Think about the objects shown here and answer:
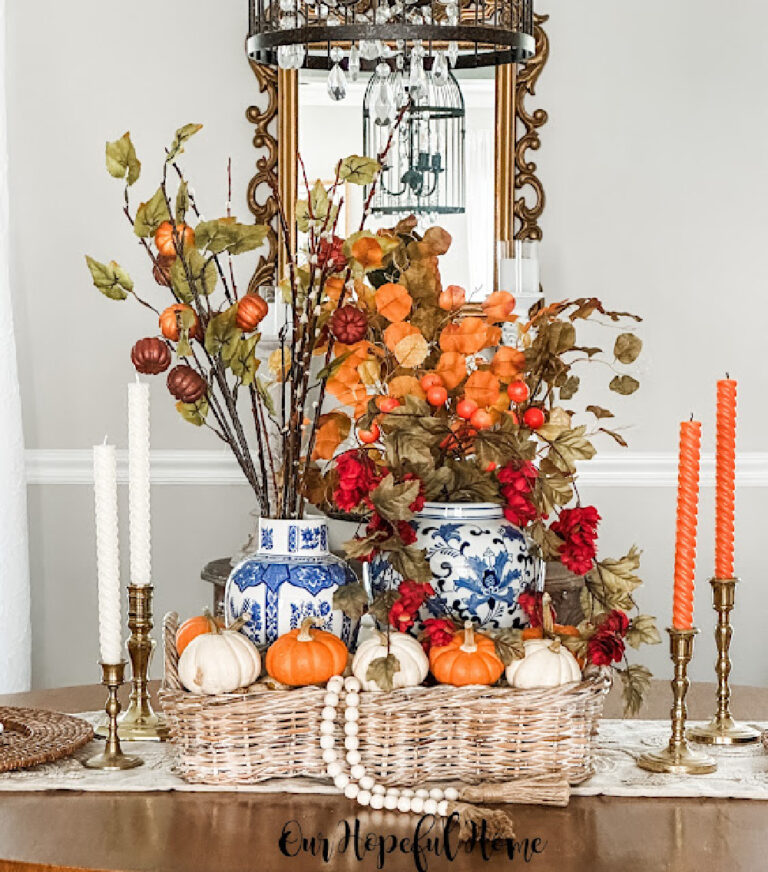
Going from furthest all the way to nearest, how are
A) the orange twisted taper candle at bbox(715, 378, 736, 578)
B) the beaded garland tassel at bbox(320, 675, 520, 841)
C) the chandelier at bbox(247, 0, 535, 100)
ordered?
1. the chandelier at bbox(247, 0, 535, 100)
2. the orange twisted taper candle at bbox(715, 378, 736, 578)
3. the beaded garland tassel at bbox(320, 675, 520, 841)

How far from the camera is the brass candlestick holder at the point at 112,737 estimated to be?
1.44 meters

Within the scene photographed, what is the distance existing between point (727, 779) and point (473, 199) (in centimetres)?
223

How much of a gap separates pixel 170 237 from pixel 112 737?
545 millimetres

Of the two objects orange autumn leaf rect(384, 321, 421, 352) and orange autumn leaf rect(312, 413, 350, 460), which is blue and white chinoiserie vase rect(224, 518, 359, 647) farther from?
orange autumn leaf rect(384, 321, 421, 352)

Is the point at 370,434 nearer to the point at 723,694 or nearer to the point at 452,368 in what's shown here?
the point at 452,368

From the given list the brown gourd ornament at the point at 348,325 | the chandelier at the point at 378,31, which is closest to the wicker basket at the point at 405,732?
the brown gourd ornament at the point at 348,325

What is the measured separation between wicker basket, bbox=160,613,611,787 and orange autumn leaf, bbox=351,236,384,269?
1.48 feet

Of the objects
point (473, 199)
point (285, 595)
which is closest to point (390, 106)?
point (473, 199)

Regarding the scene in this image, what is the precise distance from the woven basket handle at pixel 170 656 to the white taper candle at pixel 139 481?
0.07 m

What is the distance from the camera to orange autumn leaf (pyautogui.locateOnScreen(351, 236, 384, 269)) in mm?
1444

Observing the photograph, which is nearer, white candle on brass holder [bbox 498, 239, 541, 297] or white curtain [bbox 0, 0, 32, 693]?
white curtain [bbox 0, 0, 32, 693]

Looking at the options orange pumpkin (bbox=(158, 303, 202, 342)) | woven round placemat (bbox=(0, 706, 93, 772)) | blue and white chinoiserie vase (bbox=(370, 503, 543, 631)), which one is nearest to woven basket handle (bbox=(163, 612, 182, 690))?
woven round placemat (bbox=(0, 706, 93, 772))

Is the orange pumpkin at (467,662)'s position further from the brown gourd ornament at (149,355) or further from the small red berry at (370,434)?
the brown gourd ornament at (149,355)

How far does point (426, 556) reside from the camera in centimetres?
146
